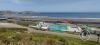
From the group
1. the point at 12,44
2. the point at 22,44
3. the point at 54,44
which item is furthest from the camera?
the point at 54,44

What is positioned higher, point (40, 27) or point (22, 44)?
point (22, 44)

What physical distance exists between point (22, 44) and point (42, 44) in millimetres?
1109

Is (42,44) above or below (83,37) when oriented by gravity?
above

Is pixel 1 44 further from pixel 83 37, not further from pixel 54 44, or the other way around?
pixel 83 37

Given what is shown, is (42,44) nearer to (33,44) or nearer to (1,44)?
(33,44)

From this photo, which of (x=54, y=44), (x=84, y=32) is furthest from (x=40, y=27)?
(x=54, y=44)

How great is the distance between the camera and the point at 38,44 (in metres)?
12.1

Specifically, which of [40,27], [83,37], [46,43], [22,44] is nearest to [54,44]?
[46,43]

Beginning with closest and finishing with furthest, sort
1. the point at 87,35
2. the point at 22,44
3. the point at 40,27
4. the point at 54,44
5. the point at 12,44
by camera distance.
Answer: the point at 22,44 → the point at 12,44 → the point at 54,44 → the point at 87,35 → the point at 40,27

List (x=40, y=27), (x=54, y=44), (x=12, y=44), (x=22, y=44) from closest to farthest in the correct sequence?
(x=22, y=44) → (x=12, y=44) → (x=54, y=44) → (x=40, y=27)

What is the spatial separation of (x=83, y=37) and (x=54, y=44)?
57.9 feet

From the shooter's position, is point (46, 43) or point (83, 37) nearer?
point (46, 43)

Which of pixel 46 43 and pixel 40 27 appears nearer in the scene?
A: pixel 46 43

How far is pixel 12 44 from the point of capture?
40.5 ft
